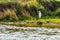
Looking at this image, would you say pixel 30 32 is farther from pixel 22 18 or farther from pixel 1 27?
pixel 22 18

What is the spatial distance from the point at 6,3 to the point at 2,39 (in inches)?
337

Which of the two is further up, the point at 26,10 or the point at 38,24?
the point at 26,10

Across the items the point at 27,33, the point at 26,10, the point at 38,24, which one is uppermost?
the point at 26,10

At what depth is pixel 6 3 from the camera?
22.9 metres

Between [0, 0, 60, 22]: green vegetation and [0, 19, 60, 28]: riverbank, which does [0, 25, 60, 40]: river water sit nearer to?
[0, 19, 60, 28]: riverbank

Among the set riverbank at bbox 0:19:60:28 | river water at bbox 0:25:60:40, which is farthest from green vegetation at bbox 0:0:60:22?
river water at bbox 0:25:60:40

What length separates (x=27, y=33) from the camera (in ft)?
55.9

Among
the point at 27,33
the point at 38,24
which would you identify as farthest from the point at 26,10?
the point at 27,33

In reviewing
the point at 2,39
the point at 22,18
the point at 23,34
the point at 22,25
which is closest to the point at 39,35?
the point at 23,34

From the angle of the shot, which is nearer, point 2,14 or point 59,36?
point 59,36

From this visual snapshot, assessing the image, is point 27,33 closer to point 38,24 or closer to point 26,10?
point 38,24

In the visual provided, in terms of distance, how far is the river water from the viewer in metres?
15.4

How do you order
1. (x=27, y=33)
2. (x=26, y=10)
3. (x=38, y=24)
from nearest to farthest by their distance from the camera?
(x=27, y=33) → (x=38, y=24) → (x=26, y=10)

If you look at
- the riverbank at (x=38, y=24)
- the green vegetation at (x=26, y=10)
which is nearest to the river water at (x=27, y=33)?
the riverbank at (x=38, y=24)
